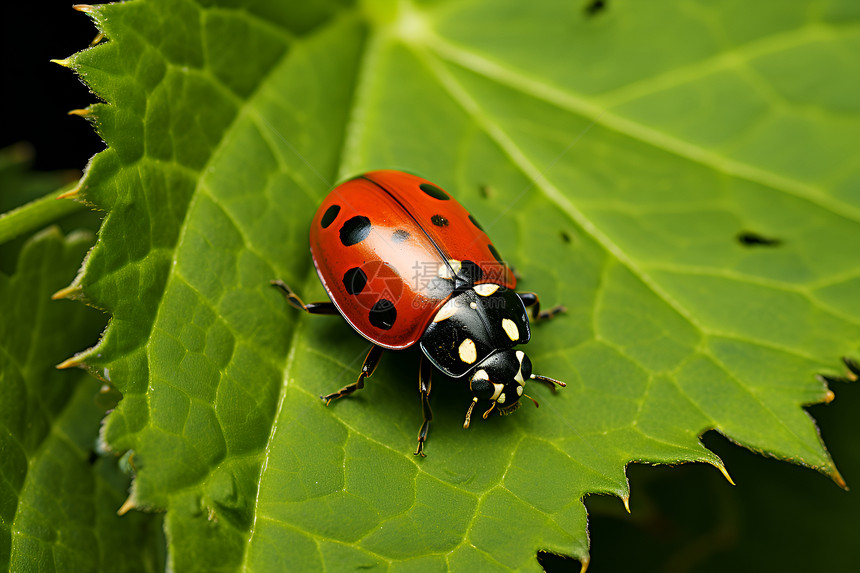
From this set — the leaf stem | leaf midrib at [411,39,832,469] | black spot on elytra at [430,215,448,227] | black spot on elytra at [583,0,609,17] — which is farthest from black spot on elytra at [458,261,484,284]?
black spot on elytra at [583,0,609,17]

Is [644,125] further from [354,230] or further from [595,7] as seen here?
[354,230]

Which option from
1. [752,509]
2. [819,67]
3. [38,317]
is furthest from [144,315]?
[819,67]

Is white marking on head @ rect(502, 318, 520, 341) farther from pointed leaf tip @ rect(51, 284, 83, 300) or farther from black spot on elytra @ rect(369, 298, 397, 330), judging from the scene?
pointed leaf tip @ rect(51, 284, 83, 300)

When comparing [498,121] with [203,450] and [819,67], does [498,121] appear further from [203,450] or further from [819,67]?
[203,450]

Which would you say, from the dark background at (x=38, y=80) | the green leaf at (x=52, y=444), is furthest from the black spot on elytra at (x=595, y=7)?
the green leaf at (x=52, y=444)

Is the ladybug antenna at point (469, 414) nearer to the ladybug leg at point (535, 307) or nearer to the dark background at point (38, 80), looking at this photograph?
the ladybug leg at point (535, 307)
